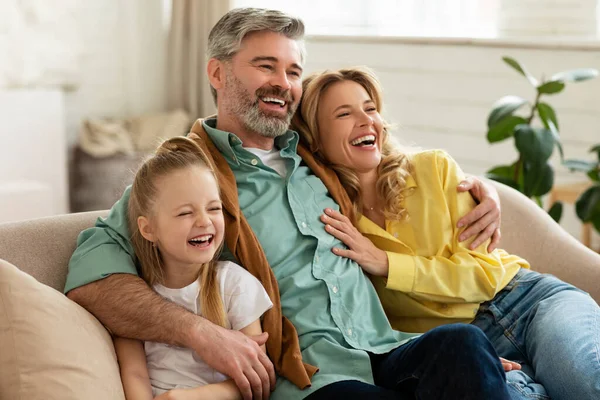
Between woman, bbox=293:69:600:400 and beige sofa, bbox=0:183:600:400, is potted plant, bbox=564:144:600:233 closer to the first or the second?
woman, bbox=293:69:600:400

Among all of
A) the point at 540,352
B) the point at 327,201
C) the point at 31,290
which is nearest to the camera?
the point at 31,290

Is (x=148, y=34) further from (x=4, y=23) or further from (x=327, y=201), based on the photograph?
(x=327, y=201)

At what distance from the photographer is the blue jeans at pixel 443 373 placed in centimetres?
156

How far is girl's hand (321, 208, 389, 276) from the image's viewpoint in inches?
77.9

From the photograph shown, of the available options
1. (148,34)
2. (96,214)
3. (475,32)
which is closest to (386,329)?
(96,214)

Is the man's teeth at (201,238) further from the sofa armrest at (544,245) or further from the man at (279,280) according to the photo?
the sofa armrest at (544,245)

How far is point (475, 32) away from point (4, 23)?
2.43 m

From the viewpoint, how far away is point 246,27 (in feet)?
6.68

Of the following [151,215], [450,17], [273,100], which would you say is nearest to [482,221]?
[273,100]

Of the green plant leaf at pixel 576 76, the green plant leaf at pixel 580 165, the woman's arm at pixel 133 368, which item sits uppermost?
the green plant leaf at pixel 576 76

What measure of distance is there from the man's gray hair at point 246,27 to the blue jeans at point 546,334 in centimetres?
84

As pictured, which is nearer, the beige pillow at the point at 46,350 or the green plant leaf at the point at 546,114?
the beige pillow at the point at 46,350

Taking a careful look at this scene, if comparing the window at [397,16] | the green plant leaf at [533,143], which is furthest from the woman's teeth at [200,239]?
the window at [397,16]

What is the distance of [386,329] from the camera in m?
1.93
